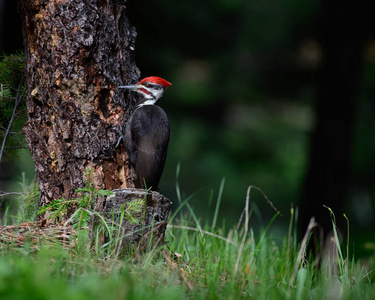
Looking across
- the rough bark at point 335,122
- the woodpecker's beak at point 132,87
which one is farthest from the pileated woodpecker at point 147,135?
the rough bark at point 335,122

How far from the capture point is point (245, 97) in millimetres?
9172

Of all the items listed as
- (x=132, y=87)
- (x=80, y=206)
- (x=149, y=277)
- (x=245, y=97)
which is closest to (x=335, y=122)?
(x=245, y=97)

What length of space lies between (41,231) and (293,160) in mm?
6682

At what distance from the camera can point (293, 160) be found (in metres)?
9.20

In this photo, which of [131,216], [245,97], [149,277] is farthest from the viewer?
[245,97]

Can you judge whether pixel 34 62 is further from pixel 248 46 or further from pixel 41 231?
pixel 248 46

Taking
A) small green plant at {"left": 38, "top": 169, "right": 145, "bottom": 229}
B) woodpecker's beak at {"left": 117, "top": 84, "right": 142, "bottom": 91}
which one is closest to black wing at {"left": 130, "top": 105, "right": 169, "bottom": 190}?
woodpecker's beak at {"left": 117, "top": 84, "right": 142, "bottom": 91}

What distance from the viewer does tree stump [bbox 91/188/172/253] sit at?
3101 millimetres

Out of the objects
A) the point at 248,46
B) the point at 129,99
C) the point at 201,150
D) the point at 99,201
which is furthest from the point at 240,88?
the point at 99,201

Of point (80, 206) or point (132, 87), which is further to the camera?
point (132, 87)

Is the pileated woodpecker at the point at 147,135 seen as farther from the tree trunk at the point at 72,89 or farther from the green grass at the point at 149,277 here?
the green grass at the point at 149,277

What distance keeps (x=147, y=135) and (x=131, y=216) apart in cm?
109

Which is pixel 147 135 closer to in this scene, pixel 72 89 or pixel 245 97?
pixel 72 89

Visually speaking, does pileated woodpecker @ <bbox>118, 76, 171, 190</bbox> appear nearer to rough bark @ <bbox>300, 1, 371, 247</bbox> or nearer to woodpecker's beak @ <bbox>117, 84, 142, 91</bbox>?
woodpecker's beak @ <bbox>117, 84, 142, 91</bbox>
